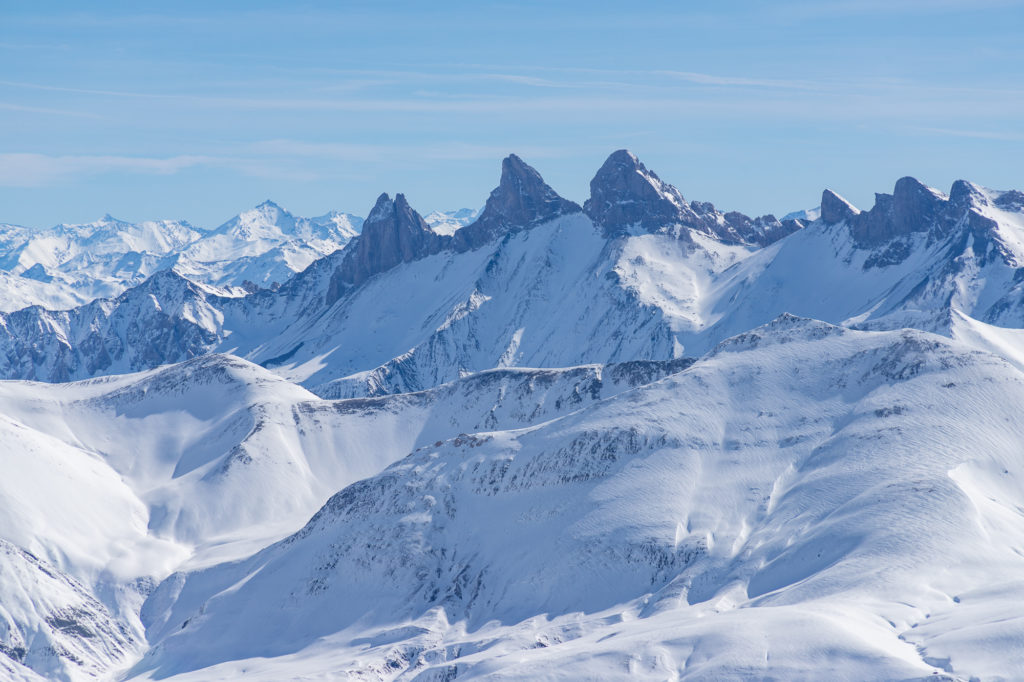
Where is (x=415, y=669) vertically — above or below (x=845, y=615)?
below

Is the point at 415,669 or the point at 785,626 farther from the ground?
the point at 785,626

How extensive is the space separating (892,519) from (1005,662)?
46.6 meters

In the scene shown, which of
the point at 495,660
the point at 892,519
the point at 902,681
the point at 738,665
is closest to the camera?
the point at 902,681

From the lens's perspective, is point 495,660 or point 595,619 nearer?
point 495,660

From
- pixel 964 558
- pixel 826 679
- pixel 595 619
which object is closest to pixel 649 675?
pixel 826 679

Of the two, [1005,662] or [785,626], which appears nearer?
[1005,662]

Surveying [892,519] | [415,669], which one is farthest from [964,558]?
[415,669]

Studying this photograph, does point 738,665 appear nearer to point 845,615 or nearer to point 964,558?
point 845,615

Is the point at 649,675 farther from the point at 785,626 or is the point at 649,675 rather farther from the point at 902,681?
the point at 902,681

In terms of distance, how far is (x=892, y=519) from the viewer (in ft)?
640

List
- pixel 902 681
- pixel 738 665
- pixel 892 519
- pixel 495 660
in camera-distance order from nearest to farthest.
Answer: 1. pixel 902 681
2. pixel 738 665
3. pixel 495 660
4. pixel 892 519

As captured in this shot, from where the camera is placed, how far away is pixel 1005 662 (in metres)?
149

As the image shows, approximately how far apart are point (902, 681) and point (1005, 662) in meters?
10.7

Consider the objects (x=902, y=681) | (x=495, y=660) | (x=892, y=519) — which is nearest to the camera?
(x=902, y=681)
